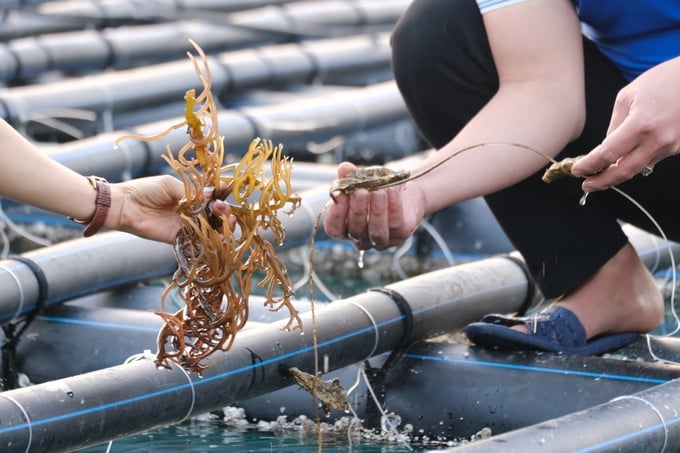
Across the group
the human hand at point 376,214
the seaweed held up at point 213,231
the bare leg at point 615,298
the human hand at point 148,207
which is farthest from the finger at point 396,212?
the bare leg at point 615,298

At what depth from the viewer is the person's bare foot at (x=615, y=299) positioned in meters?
1.92

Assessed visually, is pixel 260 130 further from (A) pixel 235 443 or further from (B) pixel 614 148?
(B) pixel 614 148

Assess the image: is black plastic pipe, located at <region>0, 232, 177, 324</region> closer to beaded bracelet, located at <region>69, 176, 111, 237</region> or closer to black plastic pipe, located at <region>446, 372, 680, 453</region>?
beaded bracelet, located at <region>69, 176, 111, 237</region>

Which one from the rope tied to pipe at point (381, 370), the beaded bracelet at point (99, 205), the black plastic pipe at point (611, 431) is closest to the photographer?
the black plastic pipe at point (611, 431)

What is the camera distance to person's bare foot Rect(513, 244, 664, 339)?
192cm

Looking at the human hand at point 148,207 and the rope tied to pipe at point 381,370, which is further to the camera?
the rope tied to pipe at point 381,370

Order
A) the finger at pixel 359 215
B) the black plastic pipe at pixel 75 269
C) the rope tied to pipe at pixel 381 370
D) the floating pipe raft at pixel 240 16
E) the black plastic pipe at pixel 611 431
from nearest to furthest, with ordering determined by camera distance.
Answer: the black plastic pipe at pixel 611 431, the finger at pixel 359 215, the rope tied to pipe at pixel 381 370, the black plastic pipe at pixel 75 269, the floating pipe raft at pixel 240 16

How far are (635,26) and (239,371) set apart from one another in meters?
0.71

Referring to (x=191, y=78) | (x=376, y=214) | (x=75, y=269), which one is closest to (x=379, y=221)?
(x=376, y=214)

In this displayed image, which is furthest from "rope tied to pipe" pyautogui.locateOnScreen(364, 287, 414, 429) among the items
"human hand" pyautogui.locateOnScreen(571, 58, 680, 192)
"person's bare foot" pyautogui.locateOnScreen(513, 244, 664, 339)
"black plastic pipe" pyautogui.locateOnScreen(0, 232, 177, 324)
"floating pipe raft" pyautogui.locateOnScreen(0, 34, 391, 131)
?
"floating pipe raft" pyautogui.locateOnScreen(0, 34, 391, 131)

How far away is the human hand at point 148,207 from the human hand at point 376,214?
9.0 inches

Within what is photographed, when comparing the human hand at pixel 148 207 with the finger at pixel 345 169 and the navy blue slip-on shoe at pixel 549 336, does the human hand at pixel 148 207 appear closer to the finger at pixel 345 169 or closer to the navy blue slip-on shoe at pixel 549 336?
the finger at pixel 345 169

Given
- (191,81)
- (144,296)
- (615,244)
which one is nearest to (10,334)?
(144,296)

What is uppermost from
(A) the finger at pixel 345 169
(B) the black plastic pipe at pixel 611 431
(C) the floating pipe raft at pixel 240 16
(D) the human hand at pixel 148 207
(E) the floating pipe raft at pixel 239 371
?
(C) the floating pipe raft at pixel 240 16
